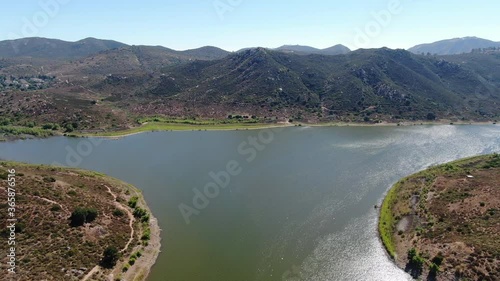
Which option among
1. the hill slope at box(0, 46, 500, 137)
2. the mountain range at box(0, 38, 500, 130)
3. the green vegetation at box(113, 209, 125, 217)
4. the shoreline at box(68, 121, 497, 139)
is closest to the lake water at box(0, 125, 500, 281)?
the shoreline at box(68, 121, 497, 139)

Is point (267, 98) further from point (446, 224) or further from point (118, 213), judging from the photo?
point (446, 224)

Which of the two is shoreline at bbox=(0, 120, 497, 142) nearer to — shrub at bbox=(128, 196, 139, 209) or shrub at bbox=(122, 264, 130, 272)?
shrub at bbox=(128, 196, 139, 209)

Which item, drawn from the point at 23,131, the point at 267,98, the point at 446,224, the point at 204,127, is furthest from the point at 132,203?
the point at 267,98

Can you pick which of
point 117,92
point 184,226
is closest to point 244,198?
point 184,226

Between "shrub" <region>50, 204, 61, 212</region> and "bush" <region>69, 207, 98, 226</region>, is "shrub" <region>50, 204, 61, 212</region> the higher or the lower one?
the higher one

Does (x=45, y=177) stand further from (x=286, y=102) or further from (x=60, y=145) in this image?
(x=286, y=102)

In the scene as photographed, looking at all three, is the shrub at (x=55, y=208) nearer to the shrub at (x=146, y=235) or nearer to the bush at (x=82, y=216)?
the bush at (x=82, y=216)
